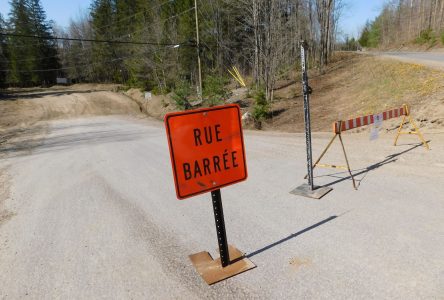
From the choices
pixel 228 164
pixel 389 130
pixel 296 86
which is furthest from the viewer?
pixel 296 86

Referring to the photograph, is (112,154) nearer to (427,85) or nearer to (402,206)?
(402,206)

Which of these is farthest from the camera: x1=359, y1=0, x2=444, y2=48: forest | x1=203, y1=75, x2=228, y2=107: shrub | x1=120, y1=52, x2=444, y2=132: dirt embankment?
x1=359, y1=0, x2=444, y2=48: forest

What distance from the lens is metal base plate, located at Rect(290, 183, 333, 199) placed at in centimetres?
557

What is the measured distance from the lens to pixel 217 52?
41875 mm

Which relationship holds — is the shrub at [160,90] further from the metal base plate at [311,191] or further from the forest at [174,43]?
→ the metal base plate at [311,191]

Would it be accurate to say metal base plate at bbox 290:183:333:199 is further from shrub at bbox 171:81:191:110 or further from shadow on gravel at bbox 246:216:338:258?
shrub at bbox 171:81:191:110

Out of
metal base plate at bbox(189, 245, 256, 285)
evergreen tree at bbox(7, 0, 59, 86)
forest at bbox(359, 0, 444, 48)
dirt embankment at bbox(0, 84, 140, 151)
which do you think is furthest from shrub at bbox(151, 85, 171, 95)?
forest at bbox(359, 0, 444, 48)

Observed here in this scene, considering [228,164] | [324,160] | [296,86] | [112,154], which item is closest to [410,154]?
[324,160]

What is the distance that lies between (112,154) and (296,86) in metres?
18.9

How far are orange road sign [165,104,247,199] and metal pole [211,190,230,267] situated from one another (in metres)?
0.17

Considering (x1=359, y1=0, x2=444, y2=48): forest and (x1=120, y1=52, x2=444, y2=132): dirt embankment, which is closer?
(x1=120, y1=52, x2=444, y2=132): dirt embankment

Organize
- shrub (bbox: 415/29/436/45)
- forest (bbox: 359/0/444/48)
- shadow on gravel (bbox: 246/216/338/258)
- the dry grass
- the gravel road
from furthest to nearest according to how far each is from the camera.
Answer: forest (bbox: 359/0/444/48)
shrub (bbox: 415/29/436/45)
the dry grass
shadow on gravel (bbox: 246/216/338/258)
the gravel road

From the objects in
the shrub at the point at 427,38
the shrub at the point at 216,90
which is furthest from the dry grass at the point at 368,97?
the shrub at the point at 427,38

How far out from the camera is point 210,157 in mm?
3309
